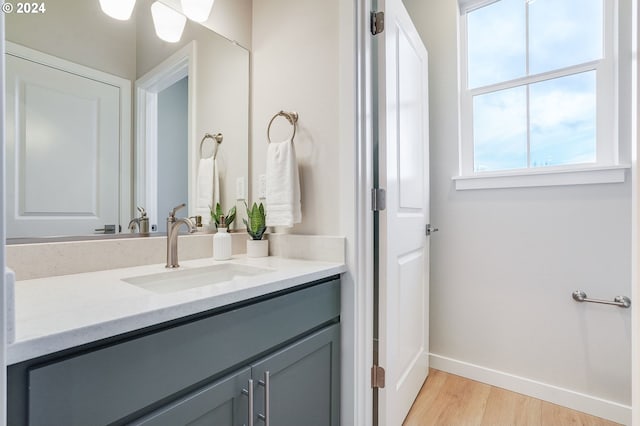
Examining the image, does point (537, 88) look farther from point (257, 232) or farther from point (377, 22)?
point (257, 232)

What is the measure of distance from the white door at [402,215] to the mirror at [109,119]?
75 centimetres

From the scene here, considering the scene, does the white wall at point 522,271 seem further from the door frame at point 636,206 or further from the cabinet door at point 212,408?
the cabinet door at point 212,408

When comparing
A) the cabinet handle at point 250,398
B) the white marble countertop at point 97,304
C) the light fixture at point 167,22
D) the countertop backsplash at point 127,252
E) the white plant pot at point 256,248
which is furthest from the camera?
the white plant pot at point 256,248

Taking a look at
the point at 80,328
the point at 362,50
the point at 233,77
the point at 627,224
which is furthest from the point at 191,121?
the point at 627,224

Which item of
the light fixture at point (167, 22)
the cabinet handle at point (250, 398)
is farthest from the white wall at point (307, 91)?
the cabinet handle at point (250, 398)

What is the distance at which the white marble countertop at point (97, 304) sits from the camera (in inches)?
18.6

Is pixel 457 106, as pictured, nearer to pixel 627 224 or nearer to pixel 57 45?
pixel 627 224

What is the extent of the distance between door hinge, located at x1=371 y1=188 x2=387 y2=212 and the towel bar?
1.13 metres

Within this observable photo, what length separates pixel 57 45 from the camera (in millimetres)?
952

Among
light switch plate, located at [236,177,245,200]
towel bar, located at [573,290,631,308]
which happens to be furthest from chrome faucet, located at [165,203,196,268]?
towel bar, located at [573,290,631,308]

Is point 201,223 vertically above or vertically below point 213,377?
above

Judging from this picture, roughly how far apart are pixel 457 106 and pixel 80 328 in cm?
202

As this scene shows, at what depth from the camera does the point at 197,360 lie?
661 millimetres

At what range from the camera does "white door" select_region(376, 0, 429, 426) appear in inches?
47.8
